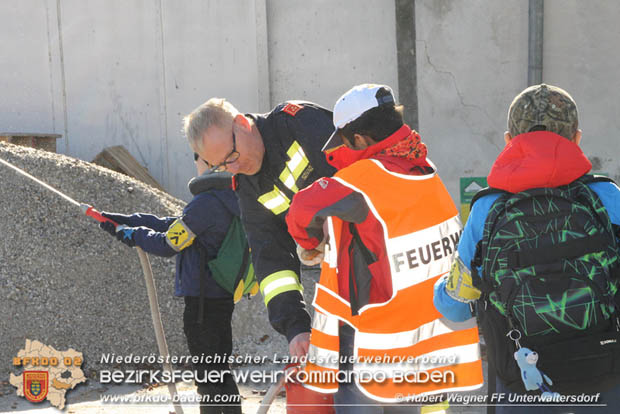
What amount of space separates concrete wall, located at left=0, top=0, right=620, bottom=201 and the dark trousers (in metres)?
5.44

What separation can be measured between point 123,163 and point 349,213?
7165 mm

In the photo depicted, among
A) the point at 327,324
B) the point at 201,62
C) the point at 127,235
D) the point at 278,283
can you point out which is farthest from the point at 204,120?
the point at 201,62

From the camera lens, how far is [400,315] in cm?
194

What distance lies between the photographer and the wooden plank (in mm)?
8586

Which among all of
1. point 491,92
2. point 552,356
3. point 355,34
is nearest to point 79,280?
point 552,356

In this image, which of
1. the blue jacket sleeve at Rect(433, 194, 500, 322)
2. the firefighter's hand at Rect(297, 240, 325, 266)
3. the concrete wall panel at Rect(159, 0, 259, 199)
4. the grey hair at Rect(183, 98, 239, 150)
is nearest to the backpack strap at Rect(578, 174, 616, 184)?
the blue jacket sleeve at Rect(433, 194, 500, 322)

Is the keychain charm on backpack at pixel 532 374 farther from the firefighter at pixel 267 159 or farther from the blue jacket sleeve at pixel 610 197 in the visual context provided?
the firefighter at pixel 267 159

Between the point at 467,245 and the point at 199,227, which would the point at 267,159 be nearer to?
the point at 199,227

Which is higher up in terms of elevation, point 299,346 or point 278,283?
point 278,283

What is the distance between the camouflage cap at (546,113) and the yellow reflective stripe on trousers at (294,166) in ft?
2.91

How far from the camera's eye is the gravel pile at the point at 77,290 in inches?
198

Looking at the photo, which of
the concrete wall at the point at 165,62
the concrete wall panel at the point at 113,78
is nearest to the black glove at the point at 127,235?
the concrete wall at the point at 165,62

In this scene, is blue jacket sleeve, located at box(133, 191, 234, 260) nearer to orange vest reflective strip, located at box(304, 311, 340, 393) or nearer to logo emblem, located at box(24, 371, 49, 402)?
orange vest reflective strip, located at box(304, 311, 340, 393)

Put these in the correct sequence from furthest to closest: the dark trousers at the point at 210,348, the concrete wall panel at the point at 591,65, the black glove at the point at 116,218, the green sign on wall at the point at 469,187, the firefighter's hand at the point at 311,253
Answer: the concrete wall panel at the point at 591,65 < the green sign on wall at the point at 469,187 < the black glove at the point at 116,218 < the dark trousers at the point at 210,348 < the firefighter's hand at the point at 311,253
